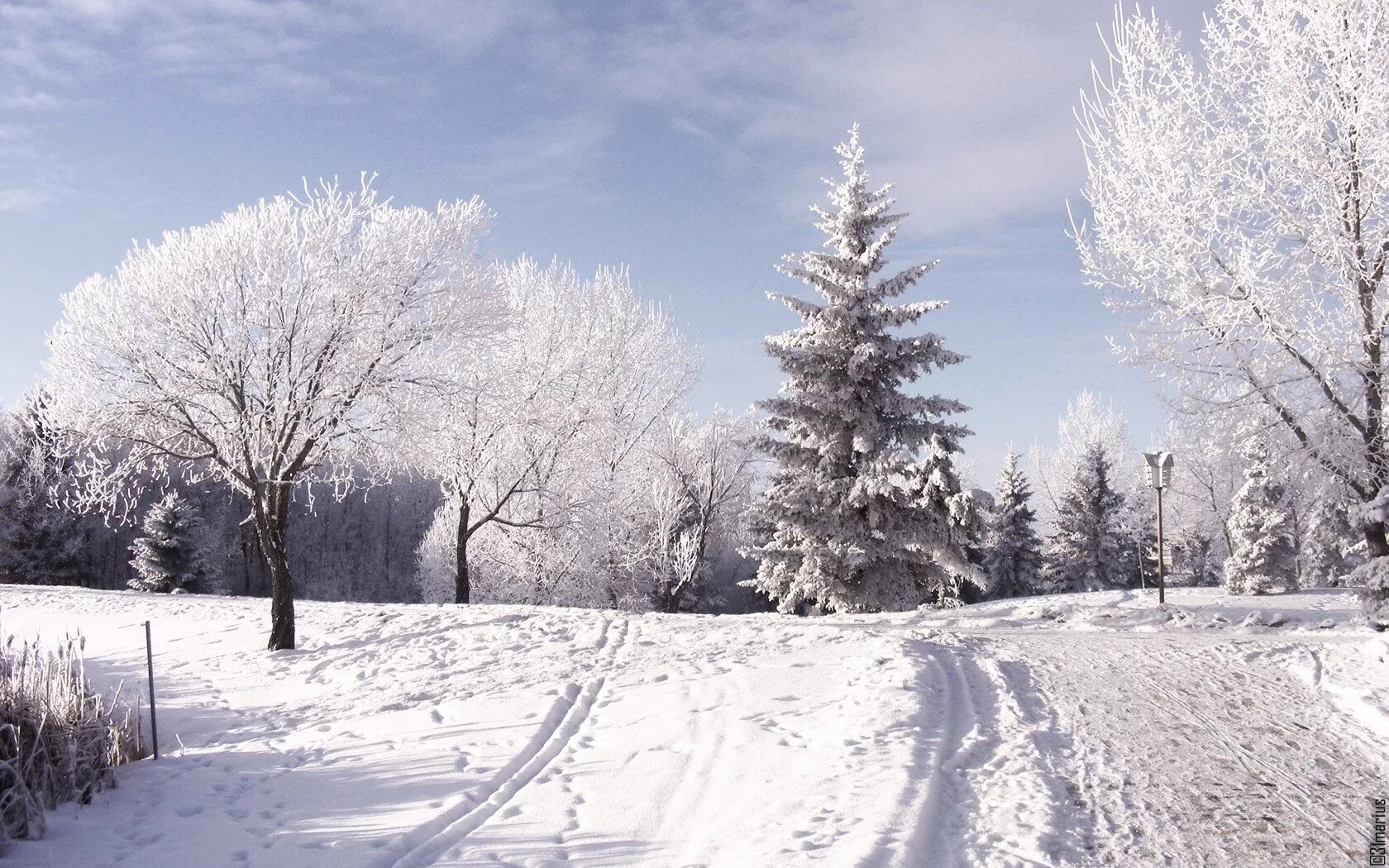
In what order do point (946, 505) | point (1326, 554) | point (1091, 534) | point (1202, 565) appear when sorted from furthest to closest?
point (1202, 565)
point (1091, 534)
point (1326, 554)
point (946, 505)

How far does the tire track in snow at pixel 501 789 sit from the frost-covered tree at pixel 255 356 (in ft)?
20.9

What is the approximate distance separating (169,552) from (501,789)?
1290 inches

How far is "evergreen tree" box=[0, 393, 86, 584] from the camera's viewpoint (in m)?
33.2

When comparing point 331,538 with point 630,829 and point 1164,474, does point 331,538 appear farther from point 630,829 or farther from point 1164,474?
point 630,829

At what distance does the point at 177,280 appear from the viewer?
40.4 ft

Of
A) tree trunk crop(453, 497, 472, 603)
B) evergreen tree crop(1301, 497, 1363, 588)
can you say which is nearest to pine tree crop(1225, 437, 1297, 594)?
evergreen tree crop(1301, 497, 1363, 588)

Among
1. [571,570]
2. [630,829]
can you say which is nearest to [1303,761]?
[630,829]

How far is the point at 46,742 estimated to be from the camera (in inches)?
242

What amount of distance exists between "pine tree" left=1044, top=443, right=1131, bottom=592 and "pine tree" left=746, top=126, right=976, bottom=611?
22.8 m

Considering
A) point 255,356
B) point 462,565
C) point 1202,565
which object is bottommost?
point 1202,565

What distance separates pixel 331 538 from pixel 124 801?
62.3 metres

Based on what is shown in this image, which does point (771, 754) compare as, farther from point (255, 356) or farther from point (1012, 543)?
point (1012, 543)

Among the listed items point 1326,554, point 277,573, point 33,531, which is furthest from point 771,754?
point 1326,554

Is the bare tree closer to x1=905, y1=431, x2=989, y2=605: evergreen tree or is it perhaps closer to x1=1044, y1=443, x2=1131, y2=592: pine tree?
x1=905, y1=431, x2=989, y2=605: evergreen tree
